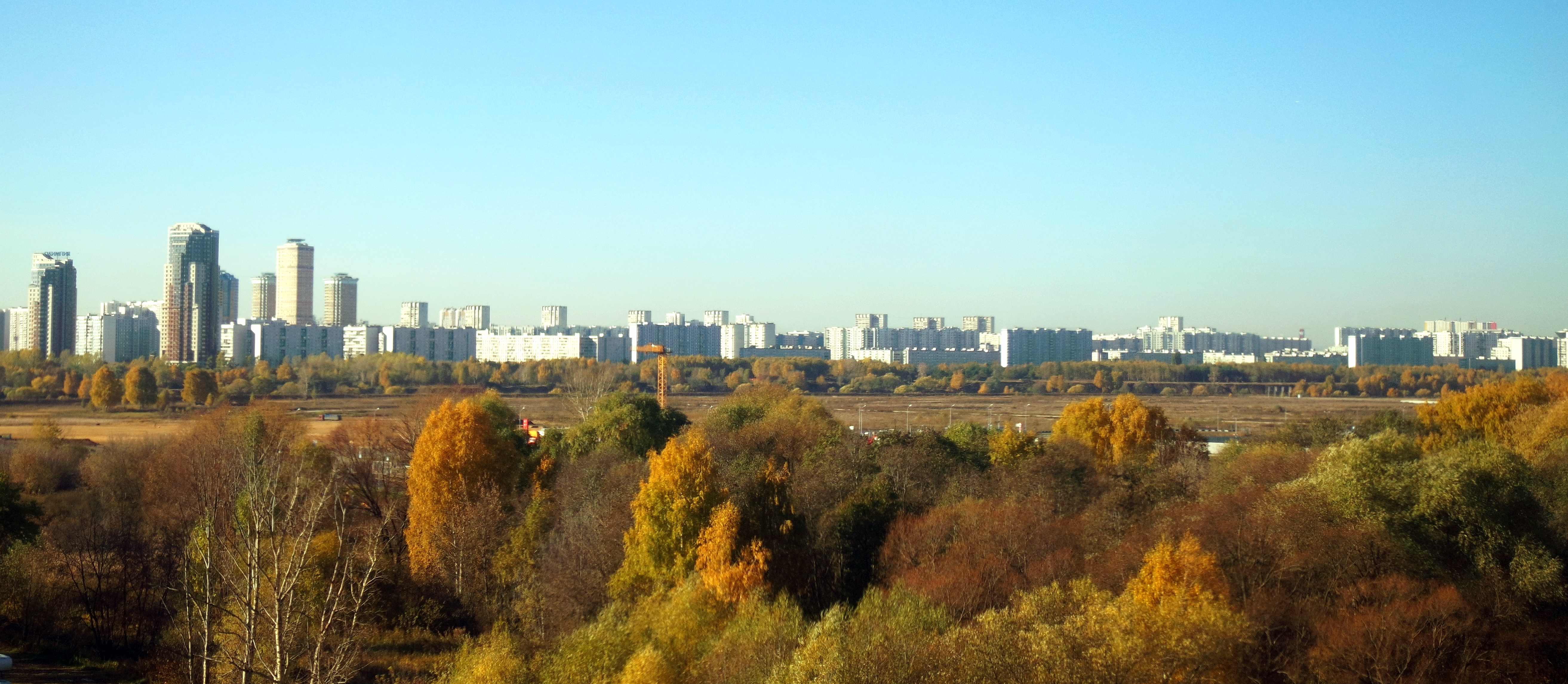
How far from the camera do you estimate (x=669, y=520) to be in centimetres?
1677

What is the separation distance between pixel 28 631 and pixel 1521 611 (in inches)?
844

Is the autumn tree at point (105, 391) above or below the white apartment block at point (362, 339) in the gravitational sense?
below

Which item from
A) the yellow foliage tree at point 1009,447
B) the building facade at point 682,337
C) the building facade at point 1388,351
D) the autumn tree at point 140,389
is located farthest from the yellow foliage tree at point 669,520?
the building facade at point 1388,351

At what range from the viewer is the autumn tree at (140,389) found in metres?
53.9

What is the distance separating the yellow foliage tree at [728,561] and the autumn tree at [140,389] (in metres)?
47.1

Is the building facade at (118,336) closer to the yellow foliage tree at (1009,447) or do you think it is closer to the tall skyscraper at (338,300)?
the tall skyscraper at (338,300)

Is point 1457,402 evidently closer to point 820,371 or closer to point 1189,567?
point 1189,567

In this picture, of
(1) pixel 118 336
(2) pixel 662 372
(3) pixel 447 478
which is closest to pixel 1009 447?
(3) pixel 447 478

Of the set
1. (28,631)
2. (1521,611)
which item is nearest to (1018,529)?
(1521,611)

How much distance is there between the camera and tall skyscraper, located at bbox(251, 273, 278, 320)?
405ft

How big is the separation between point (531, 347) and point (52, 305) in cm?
3831

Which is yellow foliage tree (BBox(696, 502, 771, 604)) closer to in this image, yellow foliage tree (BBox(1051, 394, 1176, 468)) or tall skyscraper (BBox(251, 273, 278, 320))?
yellow foliage tree (BBox(1051, 394, 1176, 468))

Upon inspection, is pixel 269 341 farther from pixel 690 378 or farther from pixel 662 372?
pixel 662 372

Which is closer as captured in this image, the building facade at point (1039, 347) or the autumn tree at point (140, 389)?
the autumn tree at point (140, 389)
